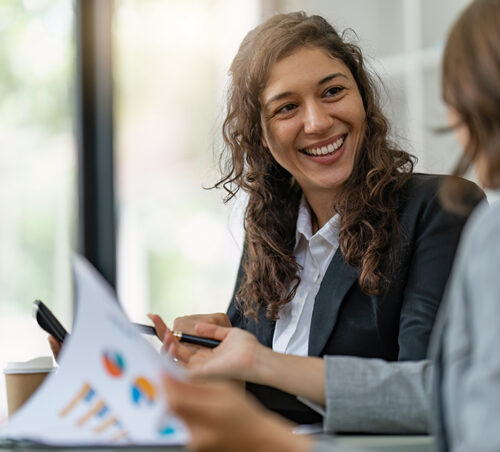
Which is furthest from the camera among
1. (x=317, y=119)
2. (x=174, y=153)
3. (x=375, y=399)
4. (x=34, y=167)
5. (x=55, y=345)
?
(x=174, y=153)

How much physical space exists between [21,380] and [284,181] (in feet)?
2.60

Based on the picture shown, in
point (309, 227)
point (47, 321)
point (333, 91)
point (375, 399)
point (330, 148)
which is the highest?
point (333, 91)

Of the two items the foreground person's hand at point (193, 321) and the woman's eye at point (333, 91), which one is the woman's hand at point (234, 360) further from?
the woman's eye at point (333, 91)

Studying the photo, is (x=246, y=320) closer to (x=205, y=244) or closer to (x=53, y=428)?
(x=53, y=428)

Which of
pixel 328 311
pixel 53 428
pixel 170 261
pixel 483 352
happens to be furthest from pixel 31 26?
pixel 483 352

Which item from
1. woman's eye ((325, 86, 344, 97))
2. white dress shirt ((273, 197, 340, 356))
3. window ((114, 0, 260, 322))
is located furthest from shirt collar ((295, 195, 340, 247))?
window ((114, 0, 260, 322))

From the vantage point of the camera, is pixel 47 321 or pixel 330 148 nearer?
pixel 47 321

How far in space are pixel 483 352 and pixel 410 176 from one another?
37.7 inches

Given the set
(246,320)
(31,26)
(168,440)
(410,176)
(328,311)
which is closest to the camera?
(168,440)

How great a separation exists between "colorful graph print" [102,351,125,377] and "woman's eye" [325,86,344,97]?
983 mm

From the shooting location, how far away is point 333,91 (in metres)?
1.67

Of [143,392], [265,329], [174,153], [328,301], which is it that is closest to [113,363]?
[143,392]

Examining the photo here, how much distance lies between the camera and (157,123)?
13.8ft

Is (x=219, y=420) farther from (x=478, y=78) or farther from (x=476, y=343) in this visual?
(x=478, y=78)
